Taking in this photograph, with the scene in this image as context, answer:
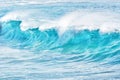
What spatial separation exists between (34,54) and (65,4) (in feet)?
60.2

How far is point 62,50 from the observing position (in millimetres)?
17250

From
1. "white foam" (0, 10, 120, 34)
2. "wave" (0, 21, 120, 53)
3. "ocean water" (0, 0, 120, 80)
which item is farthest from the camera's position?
"white foam" (0, 10, 120, 34)

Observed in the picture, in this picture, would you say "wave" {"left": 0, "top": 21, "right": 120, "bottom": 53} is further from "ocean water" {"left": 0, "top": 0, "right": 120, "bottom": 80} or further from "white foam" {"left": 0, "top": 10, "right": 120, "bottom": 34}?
"white foam" {"left": 0, "top": 10, "right": 120, "bottom": 34}

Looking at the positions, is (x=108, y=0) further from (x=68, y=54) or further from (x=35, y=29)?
(x=68, y=54)

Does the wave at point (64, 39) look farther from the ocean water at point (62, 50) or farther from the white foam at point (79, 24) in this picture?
the white foam at point (79, 24)

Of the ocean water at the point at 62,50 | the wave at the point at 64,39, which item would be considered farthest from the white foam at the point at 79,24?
the wave at the point at 64,39

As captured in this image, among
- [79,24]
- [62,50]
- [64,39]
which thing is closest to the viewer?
[62,50]

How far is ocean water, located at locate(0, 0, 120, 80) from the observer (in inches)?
531

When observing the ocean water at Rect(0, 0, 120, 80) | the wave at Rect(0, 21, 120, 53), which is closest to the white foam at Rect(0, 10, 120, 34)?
the ocean water at Rect(0, 0, 120, 80)

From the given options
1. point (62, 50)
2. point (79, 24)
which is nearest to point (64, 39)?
point (79, 24)

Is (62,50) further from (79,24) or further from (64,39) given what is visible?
(79,24)

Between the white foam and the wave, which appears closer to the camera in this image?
the wave

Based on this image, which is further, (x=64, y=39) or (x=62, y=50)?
(x=64, y=39)

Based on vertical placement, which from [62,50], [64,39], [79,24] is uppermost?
[79,24]
